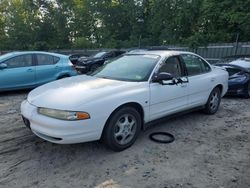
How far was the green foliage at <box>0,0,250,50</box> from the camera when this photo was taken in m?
25.7

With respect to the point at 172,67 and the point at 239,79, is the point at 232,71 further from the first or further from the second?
the point at 172,67

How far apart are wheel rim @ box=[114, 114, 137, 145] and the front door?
44 centimetres

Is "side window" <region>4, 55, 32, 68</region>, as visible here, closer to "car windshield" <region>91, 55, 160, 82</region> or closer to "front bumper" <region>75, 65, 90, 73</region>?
"car windshield" <region>91, 55, 160, 82</region>

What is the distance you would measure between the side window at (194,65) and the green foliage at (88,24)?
18.7 m

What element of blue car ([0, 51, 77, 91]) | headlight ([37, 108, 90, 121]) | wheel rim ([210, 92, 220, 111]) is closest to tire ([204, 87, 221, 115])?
wheel rim ([210, 92, 220, 111])

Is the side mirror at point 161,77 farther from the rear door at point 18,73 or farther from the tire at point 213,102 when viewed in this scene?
the rear door at point 18,73

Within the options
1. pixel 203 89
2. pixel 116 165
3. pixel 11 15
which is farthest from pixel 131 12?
pixel 116 165

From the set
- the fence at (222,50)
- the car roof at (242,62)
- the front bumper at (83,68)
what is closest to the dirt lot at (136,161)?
the car roof at (242,62)

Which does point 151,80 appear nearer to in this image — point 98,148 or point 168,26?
point 98,148

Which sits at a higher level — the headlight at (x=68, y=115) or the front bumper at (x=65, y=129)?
the headlight at (x=68, y=115)

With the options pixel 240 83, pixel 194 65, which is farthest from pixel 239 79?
pixel 194 65

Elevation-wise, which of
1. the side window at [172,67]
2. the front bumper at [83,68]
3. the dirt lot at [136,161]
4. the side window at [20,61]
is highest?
the side window at [172,67]

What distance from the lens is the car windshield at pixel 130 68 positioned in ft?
14.7

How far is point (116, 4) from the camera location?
3209cm
